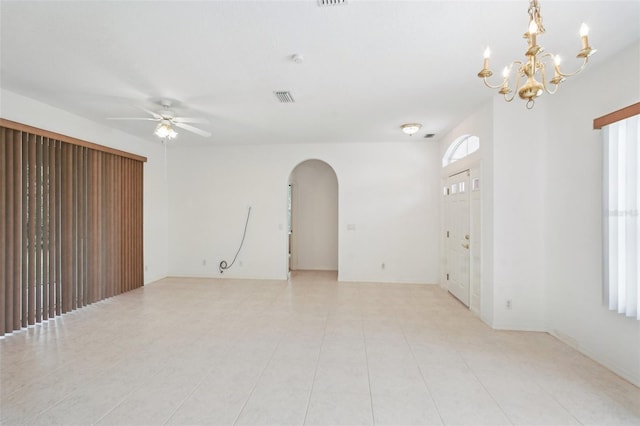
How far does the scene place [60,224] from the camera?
13.8 ft

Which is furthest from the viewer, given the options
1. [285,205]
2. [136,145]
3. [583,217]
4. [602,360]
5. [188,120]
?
[285,205]

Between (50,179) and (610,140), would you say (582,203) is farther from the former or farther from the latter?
(50,179)

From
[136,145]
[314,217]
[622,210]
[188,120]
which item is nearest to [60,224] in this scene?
[136,145]

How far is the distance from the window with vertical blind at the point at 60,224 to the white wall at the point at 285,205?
3.80 feet

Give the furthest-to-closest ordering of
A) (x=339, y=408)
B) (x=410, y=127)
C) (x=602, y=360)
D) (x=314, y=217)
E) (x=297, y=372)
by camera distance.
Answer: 1. (x=314, y=217)
2. (x=410, y=127)
3. (x=602, y=360)
4. (x=297, y=372)
5. (x=339, y=408)

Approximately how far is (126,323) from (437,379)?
3.73 metres

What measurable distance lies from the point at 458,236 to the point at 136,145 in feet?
19.7

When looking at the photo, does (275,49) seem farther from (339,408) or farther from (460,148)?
(460,148)

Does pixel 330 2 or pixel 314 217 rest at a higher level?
pixel 330 2

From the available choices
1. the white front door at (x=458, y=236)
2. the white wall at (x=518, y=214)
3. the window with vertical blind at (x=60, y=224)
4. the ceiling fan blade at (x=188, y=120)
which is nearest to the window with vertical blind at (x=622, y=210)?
the white wall at (x=518, y=214)

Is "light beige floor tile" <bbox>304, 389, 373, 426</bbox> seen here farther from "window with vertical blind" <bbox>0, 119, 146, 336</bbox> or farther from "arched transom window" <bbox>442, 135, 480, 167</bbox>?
"arched transom window" <bbox>442, 135, 480, 167</bbox>

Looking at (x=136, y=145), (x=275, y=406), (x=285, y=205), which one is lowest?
(x=275, y=406)

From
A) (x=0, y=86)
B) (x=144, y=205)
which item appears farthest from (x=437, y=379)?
(x=144, y=205)

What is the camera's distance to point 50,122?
4035 millimetres
